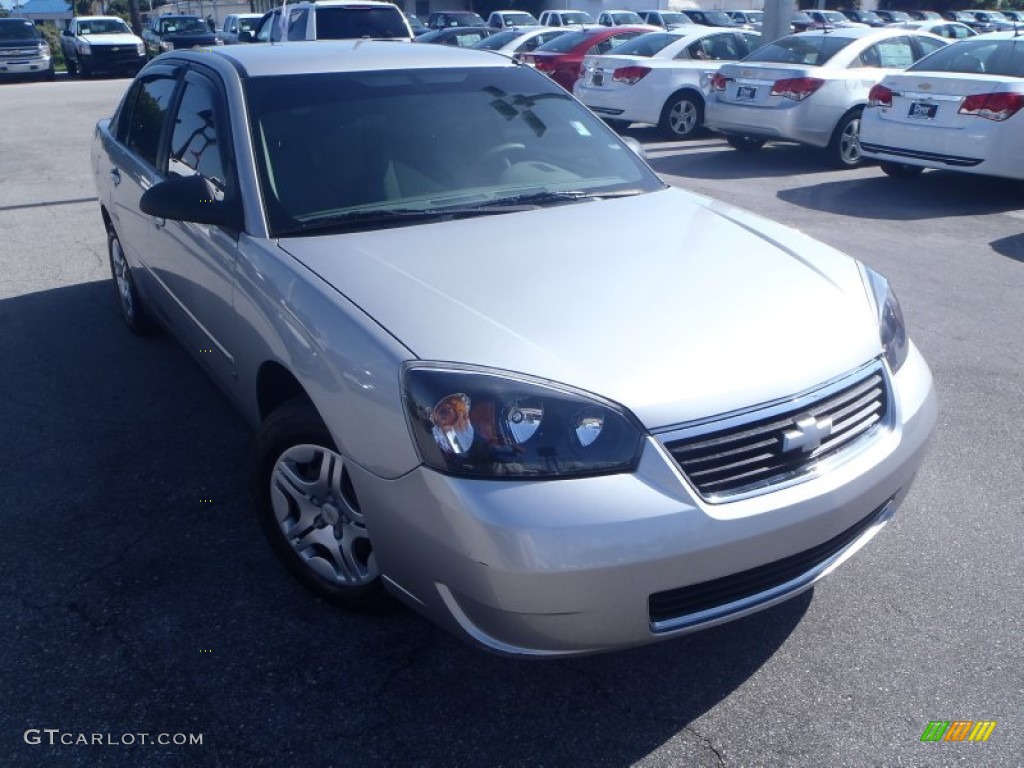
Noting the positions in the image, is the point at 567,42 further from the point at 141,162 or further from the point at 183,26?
the point at 183,26

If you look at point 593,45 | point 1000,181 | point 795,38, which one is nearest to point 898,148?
point 1000,181

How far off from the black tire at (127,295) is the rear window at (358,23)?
31.1ft

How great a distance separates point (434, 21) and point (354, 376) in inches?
1233

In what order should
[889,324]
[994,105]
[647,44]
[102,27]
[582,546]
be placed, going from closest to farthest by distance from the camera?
[582,546], [889,324], [994,105], [647,44], [102,27]

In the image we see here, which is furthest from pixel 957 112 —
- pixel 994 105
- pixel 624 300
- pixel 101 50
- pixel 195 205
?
pixel 101 50

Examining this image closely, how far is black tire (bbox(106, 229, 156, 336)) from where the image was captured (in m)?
5.52

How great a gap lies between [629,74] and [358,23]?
4246 mm

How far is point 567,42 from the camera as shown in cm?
1623

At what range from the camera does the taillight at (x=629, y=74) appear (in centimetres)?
1358

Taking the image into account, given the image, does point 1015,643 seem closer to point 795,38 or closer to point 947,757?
point 947,757

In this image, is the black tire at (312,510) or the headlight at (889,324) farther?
the headlight at (889,324)

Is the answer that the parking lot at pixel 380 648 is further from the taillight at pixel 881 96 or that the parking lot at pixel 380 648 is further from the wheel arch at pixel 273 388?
the taillight at pixel 881 96

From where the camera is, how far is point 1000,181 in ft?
34.8

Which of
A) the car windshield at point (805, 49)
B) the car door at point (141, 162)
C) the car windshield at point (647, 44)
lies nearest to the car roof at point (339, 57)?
the car door at point (141, 162)
